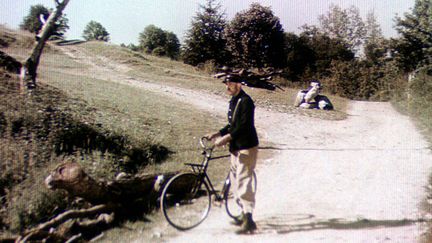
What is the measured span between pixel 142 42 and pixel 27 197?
59.9 m

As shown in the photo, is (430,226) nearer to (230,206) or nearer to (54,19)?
(230,206)

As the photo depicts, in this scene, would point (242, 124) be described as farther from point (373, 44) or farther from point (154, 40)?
point (154, 40)

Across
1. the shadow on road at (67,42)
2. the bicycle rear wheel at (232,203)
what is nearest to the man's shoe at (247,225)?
the bicycle rear wheel at (232,203)

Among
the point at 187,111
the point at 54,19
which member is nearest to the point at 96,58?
the point at 187,111

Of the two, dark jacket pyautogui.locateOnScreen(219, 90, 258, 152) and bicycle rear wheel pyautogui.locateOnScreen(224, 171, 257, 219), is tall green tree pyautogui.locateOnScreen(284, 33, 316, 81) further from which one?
dark jacket pyautogui.locateOnScreen(219, 90, 258, 152)

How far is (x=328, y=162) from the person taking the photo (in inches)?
350

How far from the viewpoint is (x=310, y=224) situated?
5270 millimetres

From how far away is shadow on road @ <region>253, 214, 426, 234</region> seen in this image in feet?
16.7

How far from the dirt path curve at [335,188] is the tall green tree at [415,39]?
1122 cm

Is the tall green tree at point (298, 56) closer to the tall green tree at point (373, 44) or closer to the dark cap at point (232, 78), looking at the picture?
the tall green tree at point (373, 44)

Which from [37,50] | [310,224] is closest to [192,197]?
[310,224]

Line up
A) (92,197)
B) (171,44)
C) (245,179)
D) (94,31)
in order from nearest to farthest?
(245,179) → (92,197) → (171,44) → (94,31)

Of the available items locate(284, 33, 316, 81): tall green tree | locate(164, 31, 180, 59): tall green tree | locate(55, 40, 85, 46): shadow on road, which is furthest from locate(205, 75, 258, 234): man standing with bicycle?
locate(164, 31, 180, 59): tall green tree

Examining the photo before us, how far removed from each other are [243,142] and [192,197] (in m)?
1.23
